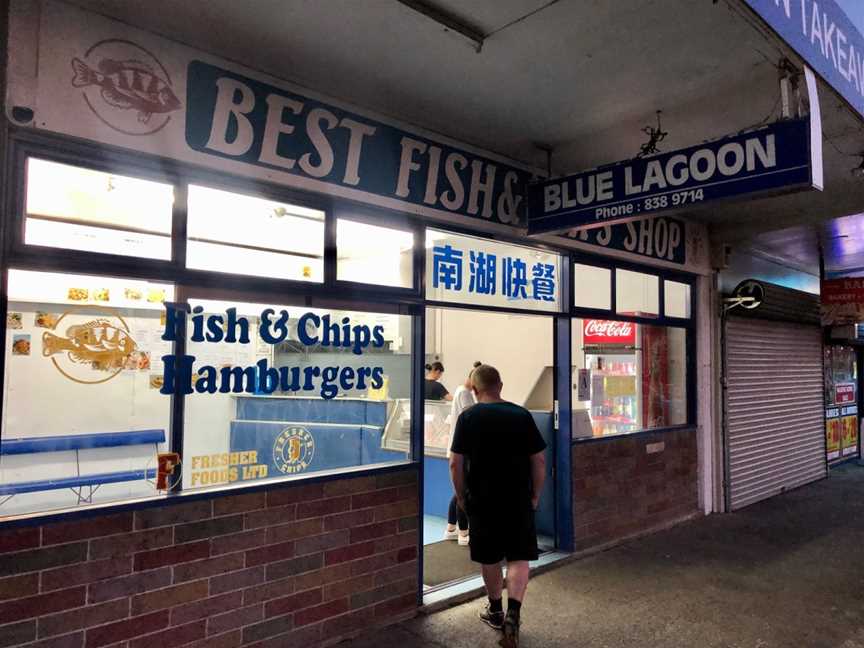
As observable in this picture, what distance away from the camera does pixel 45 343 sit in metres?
2.99

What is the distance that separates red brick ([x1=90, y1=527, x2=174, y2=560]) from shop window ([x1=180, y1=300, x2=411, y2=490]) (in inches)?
11.0

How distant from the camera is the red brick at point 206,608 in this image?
125 inches

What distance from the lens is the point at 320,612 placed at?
3.73 meters

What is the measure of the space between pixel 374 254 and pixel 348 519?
1.74 meters

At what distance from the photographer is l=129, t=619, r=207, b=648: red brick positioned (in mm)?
3061

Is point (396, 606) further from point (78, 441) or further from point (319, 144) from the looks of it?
point (319, 144)

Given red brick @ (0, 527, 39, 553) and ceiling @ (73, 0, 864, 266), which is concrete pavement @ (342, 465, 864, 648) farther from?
ceiling @ (73, 0, 864, 266)

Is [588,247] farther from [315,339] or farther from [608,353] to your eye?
[315,339]

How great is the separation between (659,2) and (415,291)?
2278mm

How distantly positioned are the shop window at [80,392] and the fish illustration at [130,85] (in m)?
0.89

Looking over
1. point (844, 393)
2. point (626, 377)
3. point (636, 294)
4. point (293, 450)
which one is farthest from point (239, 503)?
point (844, 393)

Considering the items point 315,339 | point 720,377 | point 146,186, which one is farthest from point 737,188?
point 720,377

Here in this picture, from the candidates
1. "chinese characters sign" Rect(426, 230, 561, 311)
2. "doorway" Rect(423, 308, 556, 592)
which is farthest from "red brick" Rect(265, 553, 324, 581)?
"chinese characters sign" Rect(426, 230, 561, 311)

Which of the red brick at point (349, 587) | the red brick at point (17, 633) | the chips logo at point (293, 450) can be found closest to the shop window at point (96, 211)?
the chips logo at point (293, 450)
